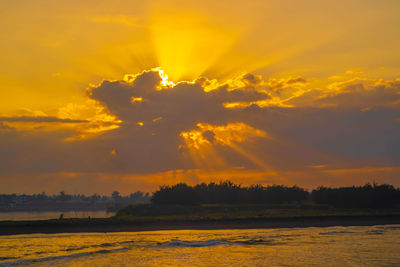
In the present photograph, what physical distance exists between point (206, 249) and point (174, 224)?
24769mm

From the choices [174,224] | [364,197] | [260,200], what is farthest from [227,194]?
[174,224]

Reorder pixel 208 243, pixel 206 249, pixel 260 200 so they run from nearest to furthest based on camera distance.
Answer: pixel 206 249
pixel 208 243
pixel 260 200

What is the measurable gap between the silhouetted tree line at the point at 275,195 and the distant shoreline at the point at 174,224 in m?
28.9

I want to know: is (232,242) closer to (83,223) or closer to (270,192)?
(83,223)

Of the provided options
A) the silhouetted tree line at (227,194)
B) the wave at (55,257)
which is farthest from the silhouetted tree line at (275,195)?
the wave at (55,257)

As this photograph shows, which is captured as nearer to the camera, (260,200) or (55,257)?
(55,257)

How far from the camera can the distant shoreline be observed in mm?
56281

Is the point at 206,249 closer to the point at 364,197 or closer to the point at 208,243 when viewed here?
the point at 208,243

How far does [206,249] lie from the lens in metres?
39.8

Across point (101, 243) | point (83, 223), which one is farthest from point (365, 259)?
point (83, 223)

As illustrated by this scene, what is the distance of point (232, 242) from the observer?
145 ft

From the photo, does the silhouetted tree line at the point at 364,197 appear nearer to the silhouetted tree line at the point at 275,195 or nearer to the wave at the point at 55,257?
the silhouetted tree line at the point at 275,195

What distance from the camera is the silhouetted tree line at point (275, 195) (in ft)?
333

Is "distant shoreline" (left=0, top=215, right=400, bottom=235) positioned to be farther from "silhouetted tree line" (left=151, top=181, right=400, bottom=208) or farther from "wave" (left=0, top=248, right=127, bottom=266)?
"silhouetted tree line" (left=151, top=181, right=400, bottom=208)
